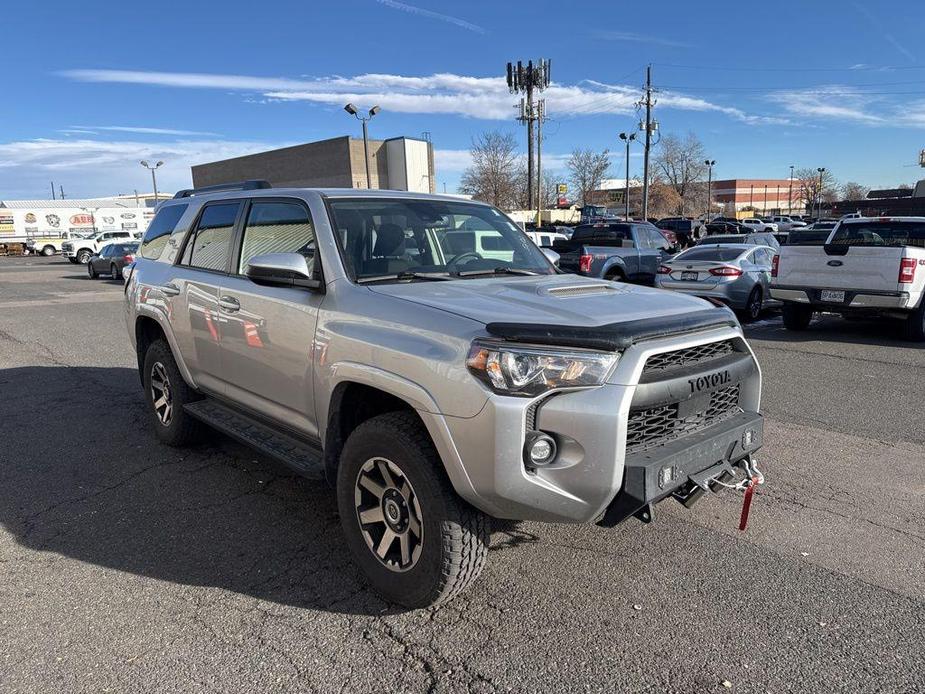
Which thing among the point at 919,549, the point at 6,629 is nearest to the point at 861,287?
the point at 919,549

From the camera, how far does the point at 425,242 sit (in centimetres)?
391

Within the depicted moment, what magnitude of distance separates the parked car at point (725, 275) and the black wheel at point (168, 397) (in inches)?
367

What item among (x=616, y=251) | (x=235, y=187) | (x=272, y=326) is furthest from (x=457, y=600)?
(x=616, y=251)

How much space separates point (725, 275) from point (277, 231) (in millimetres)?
9763

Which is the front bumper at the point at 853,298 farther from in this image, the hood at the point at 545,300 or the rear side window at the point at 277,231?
the rear side window at the point at 277,231

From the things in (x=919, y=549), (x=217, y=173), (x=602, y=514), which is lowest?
(x=919, y=549)

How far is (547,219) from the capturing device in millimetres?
60656

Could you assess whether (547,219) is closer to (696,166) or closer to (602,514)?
(696,166)

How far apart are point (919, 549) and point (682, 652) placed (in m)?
1.78

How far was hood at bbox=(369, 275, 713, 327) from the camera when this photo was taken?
2795 millimetres

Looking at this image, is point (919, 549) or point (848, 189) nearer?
point (919, 549)

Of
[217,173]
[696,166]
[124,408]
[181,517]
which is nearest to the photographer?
[181,517]

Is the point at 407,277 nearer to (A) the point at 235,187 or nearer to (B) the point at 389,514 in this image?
(B) the point at 389,514

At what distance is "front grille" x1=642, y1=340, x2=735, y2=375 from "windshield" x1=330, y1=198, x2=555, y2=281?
1.31 meters
